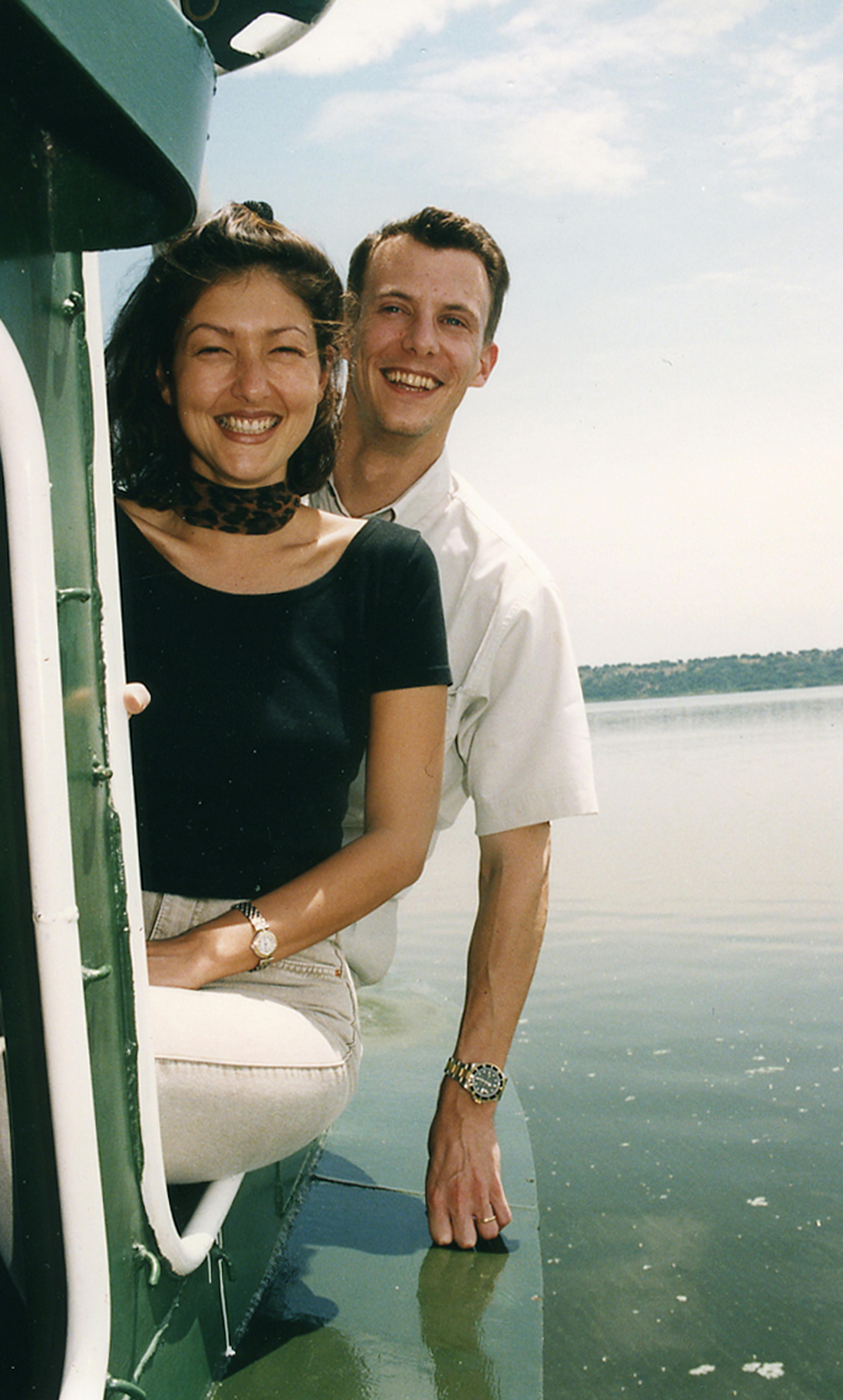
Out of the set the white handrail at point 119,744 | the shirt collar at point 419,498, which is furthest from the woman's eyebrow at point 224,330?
the shirt collar at point 419,498

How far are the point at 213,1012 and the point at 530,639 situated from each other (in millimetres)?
1508

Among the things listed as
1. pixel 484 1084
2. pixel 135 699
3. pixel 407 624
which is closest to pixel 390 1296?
pixel 484 1084

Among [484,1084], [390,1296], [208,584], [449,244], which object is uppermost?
[449,244]

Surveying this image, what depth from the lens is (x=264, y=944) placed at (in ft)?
5.47

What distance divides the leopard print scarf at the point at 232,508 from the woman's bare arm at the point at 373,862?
0.33 m

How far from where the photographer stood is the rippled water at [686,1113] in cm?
205

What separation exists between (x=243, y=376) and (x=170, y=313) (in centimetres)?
16

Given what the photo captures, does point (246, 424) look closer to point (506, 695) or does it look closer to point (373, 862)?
point (373, 862)

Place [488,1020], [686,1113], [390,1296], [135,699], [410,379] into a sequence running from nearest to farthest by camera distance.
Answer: [135,699] → [390,1296] → [488,1020] → [410,379] → [686,1113]

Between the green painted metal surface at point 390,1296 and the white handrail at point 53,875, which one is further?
the green painted metal surface at point 390,1296

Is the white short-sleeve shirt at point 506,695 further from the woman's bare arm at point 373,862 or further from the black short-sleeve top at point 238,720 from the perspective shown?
the black short-sleeve top at point 238,720

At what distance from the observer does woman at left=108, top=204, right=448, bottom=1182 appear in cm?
168

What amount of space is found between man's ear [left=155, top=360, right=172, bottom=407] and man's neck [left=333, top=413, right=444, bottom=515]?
1087mm

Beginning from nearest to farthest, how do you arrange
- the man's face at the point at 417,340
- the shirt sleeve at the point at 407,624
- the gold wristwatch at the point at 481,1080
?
the shirt sleeve at the point at 407,624, the gold wristwatch at the point at 481,1080, the man's face at the point at 417,340
